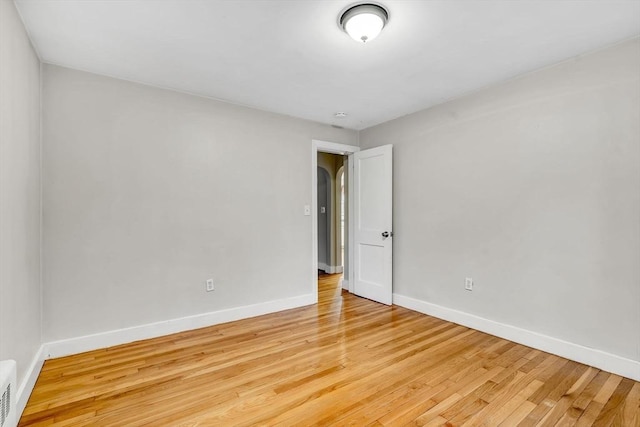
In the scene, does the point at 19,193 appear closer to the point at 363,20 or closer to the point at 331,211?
the point at 363,20

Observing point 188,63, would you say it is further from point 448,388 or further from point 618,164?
point 618,164

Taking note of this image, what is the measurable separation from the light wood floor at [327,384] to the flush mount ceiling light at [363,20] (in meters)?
2.32

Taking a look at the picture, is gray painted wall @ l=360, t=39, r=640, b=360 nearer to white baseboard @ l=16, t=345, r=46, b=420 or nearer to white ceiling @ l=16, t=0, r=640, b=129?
white ceiling @ l=16, t=0, r=640, b=129

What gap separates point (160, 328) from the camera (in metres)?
2.94

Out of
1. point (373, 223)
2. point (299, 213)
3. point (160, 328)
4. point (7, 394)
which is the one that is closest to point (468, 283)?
point (373, 223)

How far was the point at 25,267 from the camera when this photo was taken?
2016 millimetres

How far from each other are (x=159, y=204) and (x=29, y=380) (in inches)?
61.6

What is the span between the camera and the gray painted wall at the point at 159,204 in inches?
100

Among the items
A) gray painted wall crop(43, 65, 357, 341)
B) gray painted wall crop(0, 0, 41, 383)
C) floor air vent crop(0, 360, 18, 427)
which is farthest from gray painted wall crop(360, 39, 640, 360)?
gray painted wall crop(0, 0, 41, 383)

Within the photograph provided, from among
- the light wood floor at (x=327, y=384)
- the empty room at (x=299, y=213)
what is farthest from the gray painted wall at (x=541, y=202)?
the light wood floor at (x=327, y=384)

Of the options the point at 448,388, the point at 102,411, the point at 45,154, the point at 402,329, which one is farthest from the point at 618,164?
the point at 45,154

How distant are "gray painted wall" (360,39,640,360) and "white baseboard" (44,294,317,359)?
174 centimetres

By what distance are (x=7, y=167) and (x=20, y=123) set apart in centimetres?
41

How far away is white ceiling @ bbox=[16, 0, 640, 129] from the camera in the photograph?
1848 mm
